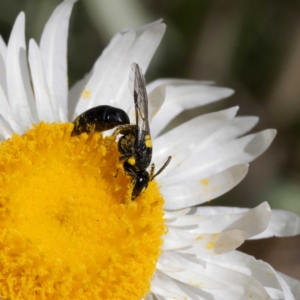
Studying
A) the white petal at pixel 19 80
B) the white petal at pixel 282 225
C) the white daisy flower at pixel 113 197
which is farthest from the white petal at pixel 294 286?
the white petal at pixel 19 80

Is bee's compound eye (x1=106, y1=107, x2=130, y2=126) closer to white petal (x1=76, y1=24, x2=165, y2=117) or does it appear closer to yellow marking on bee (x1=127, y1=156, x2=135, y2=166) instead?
yellow marking on bee (x1=127, y1=156, x2=135, y2=166)

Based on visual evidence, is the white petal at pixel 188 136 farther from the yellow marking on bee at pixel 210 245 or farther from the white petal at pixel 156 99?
the yellow marking on bee at pixel 210 245

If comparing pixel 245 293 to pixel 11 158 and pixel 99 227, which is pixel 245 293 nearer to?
pixel 99 227

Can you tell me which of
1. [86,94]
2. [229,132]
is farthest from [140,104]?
[229,132]

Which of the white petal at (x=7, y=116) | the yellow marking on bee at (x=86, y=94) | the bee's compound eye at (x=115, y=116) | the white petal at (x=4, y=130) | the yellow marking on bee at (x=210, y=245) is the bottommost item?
the yellow marking on bee at (x=210, y=245)

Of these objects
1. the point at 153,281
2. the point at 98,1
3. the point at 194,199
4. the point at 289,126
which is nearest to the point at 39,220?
the point at 153,281

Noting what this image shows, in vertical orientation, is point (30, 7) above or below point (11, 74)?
above
